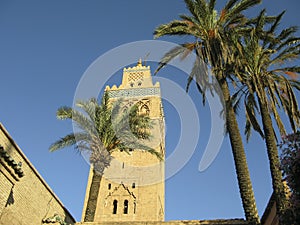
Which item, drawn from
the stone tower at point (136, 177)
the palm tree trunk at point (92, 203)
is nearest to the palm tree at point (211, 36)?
the palm tree trunk at point (92, 203)

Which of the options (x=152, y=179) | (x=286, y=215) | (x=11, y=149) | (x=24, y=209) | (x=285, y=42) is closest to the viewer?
(x=286, y=215)

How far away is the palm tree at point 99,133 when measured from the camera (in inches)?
596

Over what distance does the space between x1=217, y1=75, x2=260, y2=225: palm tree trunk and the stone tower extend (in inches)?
694

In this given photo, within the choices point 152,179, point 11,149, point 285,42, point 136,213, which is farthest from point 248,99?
point 152,179

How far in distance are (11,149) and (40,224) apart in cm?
332

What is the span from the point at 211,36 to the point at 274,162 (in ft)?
17.2

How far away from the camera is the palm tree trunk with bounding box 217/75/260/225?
1023 centimetres

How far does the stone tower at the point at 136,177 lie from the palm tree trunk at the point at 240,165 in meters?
17.6

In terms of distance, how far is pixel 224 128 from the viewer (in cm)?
1235

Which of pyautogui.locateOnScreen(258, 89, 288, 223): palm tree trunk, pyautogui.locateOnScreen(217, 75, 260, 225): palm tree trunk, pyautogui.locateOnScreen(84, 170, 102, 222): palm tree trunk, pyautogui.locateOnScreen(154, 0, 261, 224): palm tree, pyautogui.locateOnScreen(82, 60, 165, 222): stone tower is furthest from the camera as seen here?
pyautogui.locateOnScreen(82, 60, 165, 222): stone tower

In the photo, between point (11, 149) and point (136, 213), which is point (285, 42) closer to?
point (11, 149)

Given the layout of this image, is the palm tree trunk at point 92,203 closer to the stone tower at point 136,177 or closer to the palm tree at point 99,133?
the palm tree at point 99,133

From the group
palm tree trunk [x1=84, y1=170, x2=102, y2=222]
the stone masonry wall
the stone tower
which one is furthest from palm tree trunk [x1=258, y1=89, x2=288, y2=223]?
the stone tower

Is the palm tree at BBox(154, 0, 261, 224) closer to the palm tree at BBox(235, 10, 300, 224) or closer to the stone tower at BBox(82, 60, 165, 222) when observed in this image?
the palm tree at BBox(235, 10, 300, 224)
